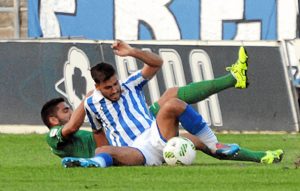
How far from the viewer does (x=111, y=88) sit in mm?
14086

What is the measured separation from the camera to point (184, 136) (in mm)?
14609

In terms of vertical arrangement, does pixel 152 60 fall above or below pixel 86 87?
above

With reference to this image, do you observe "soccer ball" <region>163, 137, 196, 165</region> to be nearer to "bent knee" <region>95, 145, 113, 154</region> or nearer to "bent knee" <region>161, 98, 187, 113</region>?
"bent knee" <region>161, 98, 187, 113</region>

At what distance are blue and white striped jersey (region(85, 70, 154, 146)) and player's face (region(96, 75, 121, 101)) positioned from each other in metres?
0.09

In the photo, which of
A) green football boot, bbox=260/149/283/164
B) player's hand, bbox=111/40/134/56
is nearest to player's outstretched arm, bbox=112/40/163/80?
player's hand, bbox=111/40/134/56

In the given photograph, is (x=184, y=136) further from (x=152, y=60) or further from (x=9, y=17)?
(x=9, y=17)

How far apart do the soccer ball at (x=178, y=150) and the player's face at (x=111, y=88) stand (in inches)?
28.6

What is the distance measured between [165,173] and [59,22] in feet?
56.1

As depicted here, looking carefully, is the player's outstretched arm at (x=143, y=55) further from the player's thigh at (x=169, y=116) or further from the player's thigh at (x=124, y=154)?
the player's thigh at (x=124, y=154)

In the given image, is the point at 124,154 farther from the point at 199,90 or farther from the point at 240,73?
the point at 240,73

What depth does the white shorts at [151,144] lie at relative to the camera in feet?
46.3

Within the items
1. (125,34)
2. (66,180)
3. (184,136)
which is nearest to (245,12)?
(125,34)

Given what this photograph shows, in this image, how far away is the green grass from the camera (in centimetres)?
1220

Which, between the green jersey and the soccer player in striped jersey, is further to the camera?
the green jersey
